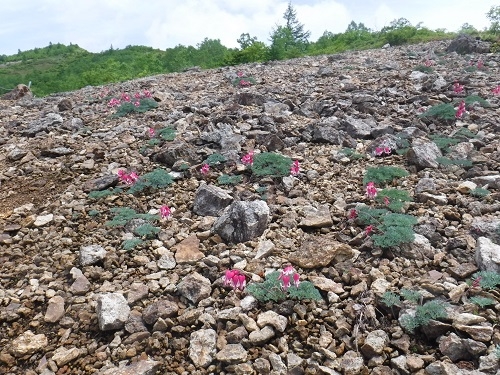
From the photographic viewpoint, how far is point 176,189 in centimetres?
589

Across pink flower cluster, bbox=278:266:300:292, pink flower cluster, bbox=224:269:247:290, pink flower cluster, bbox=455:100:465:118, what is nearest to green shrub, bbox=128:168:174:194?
pink flower cluster, bbox=224:269:247:290

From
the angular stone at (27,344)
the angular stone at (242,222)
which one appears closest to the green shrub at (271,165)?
the angular stone at (242,222)

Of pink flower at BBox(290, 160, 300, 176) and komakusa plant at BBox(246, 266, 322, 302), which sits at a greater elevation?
pink flower at BBox(290, 160, 300, 176)

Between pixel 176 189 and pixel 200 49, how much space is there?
3188 centimetres

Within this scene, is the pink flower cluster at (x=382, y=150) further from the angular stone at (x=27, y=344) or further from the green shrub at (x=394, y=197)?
the angular stone at (x=27, y=344)

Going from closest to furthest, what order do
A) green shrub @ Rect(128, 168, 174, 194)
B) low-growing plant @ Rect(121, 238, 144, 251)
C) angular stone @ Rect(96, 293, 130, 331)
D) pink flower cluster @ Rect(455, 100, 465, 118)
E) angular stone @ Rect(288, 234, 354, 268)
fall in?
angular stone @ Rect(96, 293, 130, 331) → angular stone @ Rect(288, 234, 354, 268) → low-growing plant @ Rect(121, 238, 144, 251) → green shrub @ Rect(128, 168, 174, 194) → pink flower cluster @ Rect(455, 100, 465, 118)

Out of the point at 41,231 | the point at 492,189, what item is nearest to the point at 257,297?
the point at 41,231

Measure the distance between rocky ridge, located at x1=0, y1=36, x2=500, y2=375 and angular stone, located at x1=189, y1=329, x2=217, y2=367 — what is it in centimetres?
1

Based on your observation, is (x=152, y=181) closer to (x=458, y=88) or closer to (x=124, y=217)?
(x=124, y=217)

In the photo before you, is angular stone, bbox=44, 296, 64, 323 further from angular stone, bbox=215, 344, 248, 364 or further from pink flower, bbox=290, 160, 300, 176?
pink flower, bbox=290, 160, 300, 176

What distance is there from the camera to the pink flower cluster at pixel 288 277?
12.4 feet

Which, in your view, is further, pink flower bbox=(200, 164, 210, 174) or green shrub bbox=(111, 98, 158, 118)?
green shrub bbox=(111, 98, 158, 118)

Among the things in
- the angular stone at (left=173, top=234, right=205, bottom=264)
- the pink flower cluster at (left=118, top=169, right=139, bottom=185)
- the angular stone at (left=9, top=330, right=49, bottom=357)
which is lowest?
the angular stone at (left=9, top=330, right=49, bottom=357)

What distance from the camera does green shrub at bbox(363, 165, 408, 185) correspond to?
18.8 ft
